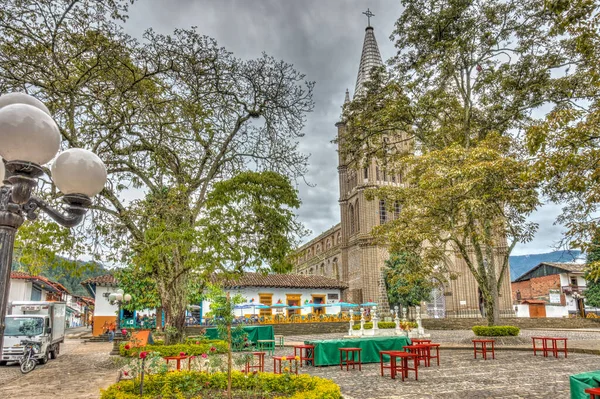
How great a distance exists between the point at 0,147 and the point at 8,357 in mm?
14966

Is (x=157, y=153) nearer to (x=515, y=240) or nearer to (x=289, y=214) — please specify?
(x=289, y=214)

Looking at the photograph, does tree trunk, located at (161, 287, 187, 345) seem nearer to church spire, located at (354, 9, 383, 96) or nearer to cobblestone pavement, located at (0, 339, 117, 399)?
cobblestone pavement, located at (0, 339, 117, 399)

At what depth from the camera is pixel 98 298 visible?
1209 inches

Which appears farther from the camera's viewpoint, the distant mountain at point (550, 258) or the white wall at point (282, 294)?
the white wall at point (282, 294)

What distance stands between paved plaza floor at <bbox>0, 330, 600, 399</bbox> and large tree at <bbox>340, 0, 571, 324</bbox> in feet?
14.9

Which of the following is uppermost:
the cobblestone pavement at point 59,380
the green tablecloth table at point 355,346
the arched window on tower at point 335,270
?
the arched window on tower at point 335,270

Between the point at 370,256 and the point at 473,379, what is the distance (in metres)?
28.9

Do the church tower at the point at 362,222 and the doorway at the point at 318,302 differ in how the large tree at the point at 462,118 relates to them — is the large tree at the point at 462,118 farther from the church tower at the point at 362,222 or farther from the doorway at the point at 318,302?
the doorway at the point at 318,302

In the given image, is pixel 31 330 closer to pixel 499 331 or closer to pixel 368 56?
pixel 499 331

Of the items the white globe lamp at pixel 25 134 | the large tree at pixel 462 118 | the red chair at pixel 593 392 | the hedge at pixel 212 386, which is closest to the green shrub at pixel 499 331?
the large tree at pixel 462 118

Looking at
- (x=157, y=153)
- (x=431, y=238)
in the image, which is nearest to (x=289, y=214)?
(x=157, y=153)

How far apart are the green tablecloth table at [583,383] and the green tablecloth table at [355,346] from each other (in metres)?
7.76

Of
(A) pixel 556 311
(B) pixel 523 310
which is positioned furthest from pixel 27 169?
(A) pixel 556 311

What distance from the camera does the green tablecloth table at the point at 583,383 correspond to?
17.0 feet
